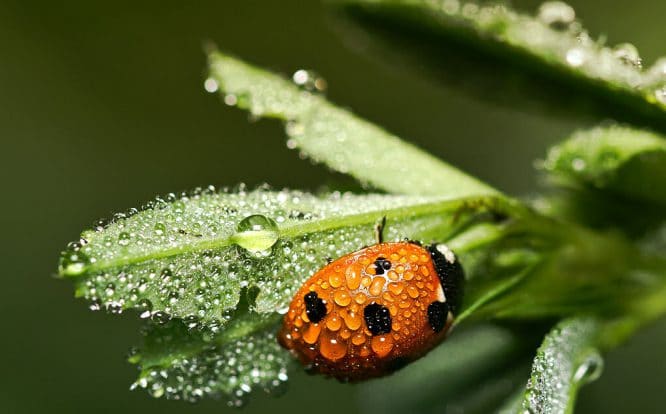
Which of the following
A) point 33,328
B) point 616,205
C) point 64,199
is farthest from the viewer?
point 64,199

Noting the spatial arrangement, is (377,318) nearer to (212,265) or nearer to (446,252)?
(446,252)

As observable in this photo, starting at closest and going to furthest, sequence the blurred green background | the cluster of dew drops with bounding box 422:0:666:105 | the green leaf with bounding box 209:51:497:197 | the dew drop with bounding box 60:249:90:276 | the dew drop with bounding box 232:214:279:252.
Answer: the dew drop with bounding box 60:249:90:276 < the dew drop with bounding box 232:214:279:252 < the cluster of dew drops with bounding box 422:0:666:105 < the green leaf with bounding box 209:51:497:197 < the blurred green background

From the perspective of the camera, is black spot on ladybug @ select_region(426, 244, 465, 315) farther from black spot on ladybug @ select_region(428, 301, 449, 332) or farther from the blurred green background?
the blurred green background

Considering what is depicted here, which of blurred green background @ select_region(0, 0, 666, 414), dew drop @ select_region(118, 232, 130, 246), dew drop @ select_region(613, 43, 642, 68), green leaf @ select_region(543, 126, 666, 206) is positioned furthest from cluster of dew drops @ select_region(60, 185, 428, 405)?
blurred green background @ select_region(0, 0, 666, 414)

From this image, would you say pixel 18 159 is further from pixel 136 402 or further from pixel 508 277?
pixel 508 277

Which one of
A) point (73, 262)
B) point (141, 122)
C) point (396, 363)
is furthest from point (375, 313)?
point (141, 122)

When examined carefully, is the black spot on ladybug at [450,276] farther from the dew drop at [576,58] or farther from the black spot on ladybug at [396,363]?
the dew drop at [576,58]

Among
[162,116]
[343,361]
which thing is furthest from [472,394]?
[162,116]
